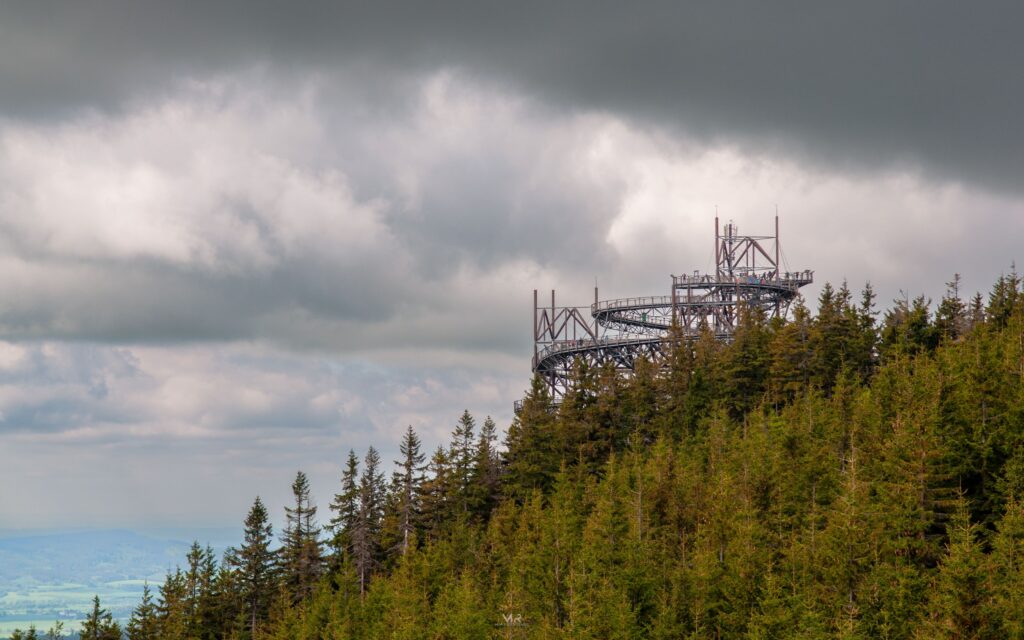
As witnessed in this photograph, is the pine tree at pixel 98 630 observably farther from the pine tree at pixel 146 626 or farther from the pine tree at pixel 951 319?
the pine tree at pixel 951 319

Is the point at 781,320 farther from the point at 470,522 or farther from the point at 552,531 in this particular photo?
the point at 552,531

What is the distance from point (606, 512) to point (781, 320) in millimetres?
48372

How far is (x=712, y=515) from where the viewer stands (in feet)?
234

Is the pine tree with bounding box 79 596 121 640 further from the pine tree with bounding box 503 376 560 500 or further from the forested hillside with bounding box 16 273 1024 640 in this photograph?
the pine tree with bounding box 503 376 560 500

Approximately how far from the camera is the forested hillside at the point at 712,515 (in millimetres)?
56344

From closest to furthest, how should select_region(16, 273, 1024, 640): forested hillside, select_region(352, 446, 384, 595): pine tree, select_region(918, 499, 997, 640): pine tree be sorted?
select_region(918, 499, 997, 640): pine tree, select_region(16, 273, 1024, 640): forested hillside, select_region(352, 446, 384, 595): pine tree

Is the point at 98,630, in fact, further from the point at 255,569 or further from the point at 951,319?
the point at 951,319

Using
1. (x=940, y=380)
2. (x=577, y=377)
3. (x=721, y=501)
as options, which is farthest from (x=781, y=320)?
(x=721, y=501)

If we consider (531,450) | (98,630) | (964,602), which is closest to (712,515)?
(964,602)

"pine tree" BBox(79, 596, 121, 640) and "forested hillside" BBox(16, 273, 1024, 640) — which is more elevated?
"forested hillside" BBox(16, 273, 1024, 640)

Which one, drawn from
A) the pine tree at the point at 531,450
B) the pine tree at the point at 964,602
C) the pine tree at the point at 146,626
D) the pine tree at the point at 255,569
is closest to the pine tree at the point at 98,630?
the pine tree at the point at 146,626

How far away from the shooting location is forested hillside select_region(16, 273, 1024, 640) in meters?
56.3

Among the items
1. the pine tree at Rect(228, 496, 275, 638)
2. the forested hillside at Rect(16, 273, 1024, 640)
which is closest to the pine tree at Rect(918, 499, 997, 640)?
the forested hillside at Rect(16, 273, 1024, 640)

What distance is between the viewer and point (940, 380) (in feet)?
232
